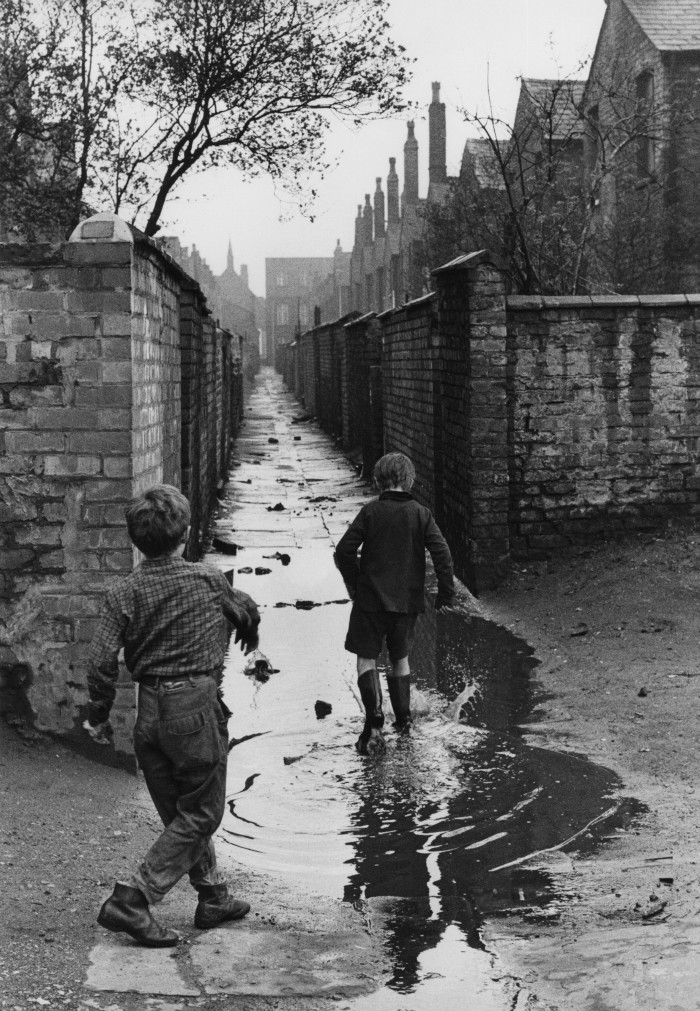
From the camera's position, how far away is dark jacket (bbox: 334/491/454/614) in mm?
6211

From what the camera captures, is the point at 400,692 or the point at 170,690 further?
the point at 400,692

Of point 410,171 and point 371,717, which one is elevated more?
point 410,171

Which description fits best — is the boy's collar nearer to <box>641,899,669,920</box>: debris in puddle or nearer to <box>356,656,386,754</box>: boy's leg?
<box>356,656,386,754</box>: boy's leg

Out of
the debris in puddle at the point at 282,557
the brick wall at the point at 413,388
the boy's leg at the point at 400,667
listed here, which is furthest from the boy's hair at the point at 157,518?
the debris in puddle at the point at 282,557

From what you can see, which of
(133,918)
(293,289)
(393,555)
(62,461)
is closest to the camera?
(133,918)

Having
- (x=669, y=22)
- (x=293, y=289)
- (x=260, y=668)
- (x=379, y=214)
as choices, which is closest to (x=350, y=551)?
Answer: (x=260, y=668)

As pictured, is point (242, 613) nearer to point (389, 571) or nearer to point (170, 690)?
point (170, 690)

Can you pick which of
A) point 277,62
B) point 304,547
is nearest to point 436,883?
point 304,547

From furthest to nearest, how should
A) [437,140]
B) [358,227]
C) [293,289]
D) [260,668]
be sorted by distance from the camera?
[293,289]
[358,227]
[437,140]
[260,668]

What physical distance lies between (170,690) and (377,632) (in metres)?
2.52

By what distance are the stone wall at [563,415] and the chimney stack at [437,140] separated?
1562 inches

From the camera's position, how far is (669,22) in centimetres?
2617

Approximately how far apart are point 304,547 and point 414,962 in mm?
9262

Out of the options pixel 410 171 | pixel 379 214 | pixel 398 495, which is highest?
pixel 410 171
